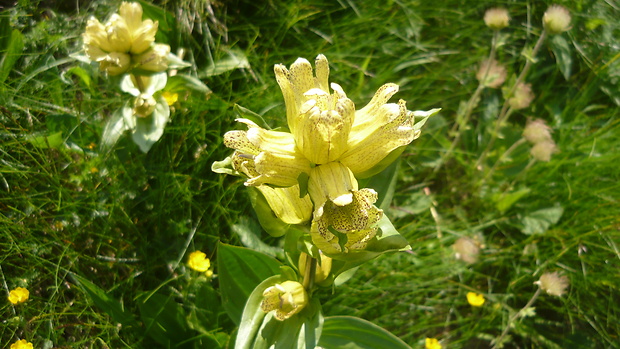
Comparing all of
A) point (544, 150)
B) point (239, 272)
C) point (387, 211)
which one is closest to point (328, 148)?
point (239, 272)

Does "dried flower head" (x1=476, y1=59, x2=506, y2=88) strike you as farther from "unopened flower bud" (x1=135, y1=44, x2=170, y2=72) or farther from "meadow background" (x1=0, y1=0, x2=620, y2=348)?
"unopened flower bud" (x1=135, y1=44, x2=170, y2=72)

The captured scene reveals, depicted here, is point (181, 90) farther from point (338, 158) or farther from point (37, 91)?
point (338, 158)

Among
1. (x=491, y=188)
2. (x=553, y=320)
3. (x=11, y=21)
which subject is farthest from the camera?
(x=491, y=188)

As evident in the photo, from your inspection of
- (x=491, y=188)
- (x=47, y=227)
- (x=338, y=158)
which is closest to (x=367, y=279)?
(x=491, y=188)

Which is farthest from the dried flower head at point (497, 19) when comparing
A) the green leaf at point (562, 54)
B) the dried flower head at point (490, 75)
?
the green leaf at point (562, 54)

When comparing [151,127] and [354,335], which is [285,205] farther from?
[151,127]

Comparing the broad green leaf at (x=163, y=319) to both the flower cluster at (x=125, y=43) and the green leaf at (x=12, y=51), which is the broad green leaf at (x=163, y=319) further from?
the green leaf at (x=12, y=51)
